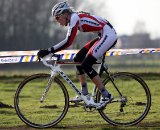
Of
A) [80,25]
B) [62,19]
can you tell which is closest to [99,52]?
[80,25]

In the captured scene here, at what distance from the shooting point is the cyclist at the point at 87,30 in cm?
855

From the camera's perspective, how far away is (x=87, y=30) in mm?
8727

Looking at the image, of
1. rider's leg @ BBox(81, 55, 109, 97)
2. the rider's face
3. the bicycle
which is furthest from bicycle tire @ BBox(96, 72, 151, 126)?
the rider's face

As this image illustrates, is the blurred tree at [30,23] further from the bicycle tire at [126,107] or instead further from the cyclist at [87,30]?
the cyclist at [87,30]

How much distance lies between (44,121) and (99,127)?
946 mm

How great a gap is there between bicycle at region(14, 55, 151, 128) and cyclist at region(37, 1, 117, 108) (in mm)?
195

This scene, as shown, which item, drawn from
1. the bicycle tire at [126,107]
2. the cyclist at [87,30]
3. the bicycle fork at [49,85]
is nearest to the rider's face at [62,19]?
the cyclist at [87,30]

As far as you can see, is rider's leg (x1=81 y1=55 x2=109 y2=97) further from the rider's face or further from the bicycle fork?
the rider's face

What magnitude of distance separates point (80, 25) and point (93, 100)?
4.07ft

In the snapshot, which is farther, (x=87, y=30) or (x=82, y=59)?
(x=82, y=59)

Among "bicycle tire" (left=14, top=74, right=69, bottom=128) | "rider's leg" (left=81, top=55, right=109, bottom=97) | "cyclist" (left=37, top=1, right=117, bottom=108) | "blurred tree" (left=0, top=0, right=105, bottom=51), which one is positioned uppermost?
"cyclist" (left=37, top=1, right=117, bottom=108)

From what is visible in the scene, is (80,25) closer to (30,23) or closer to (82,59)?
(82,59)

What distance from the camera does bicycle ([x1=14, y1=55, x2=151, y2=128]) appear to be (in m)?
8.88

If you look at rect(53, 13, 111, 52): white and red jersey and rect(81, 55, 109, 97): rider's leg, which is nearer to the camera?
rect(53, 13, 111, 52): white and red jersey
